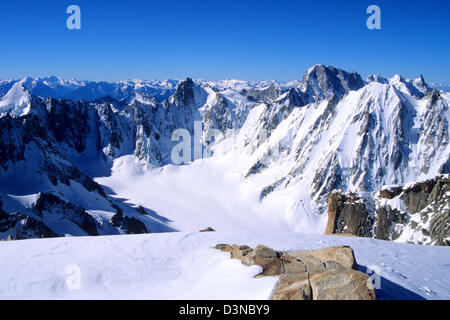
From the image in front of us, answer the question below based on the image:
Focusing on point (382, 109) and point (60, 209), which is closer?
point (60, 209)

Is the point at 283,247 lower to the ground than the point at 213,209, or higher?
higher

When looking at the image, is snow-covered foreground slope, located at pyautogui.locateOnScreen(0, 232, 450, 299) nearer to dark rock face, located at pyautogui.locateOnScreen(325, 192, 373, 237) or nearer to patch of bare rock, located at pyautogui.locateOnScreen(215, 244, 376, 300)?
patch of bare rock, located at pyautogui.locateOnScreen(215, 244, 376, 300)

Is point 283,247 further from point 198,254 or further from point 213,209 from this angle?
point 213,209

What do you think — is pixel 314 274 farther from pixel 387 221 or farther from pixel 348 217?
pixel 387 221

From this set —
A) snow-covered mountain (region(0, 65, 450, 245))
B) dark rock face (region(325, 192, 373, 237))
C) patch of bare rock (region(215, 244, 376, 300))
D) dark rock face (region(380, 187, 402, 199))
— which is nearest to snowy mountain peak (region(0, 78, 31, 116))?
snow-covered mountain (region(0, 65, 450, 245))

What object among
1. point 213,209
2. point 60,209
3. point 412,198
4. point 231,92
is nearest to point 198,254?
point 412,198

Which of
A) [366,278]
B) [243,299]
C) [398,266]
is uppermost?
[366,278]

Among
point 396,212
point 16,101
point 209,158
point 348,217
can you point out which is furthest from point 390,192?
point 16,101
